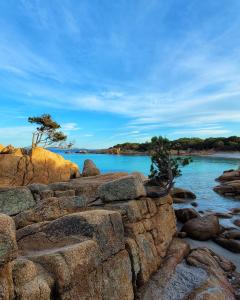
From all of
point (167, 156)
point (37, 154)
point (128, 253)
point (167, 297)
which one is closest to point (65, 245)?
point (128, 253)

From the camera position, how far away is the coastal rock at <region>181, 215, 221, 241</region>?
18.7m

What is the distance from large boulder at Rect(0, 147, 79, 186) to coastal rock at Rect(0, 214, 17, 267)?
29.7 m

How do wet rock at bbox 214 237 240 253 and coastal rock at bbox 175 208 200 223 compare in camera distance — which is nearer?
wet rock at bbox 214 237 240 253

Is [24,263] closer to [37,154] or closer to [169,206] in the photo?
[169,206]

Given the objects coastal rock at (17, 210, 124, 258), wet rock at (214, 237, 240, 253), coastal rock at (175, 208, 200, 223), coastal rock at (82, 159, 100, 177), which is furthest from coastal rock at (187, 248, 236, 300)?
coastal rock at (82, 159, 100, 177)

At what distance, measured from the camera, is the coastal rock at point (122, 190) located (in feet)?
45.3

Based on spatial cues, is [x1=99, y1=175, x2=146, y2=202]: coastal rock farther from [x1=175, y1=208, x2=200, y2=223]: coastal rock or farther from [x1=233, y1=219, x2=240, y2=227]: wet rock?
[x1=233, y1=219, x2=240, y2=227]: wet rock

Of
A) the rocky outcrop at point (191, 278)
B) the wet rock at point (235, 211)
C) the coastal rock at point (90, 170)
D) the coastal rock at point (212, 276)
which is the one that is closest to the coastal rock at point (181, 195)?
the wet rock at point (235, 211)

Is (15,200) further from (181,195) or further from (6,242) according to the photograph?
(181,195)

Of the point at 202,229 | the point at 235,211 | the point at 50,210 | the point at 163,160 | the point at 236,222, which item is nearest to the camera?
the point at 50,210

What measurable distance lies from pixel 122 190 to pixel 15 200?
25.0 feet

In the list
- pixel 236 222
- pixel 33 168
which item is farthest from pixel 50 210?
pixel 33 168

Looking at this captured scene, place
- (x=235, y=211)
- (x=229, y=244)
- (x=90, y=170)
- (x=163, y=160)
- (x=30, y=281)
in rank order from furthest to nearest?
(x=90, y=170)
(x=235, y=211)
(x=163, y=160)
(x=229, y=244)
(x=30, y=281)

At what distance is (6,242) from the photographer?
577 cm
